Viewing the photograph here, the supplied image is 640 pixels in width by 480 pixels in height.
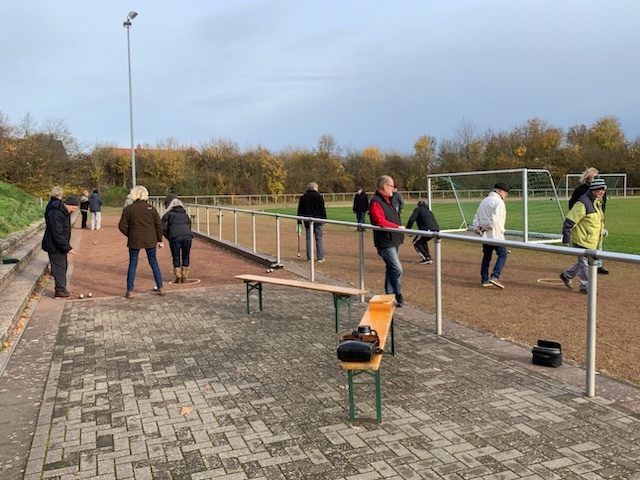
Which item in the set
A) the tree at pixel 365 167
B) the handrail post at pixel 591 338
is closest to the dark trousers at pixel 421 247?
the handrail post at pixel 591 338

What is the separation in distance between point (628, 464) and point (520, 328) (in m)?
3.17

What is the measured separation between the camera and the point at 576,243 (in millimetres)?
8531

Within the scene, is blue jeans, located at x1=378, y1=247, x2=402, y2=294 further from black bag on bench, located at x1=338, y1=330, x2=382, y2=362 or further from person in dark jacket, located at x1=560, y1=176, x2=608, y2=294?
black bag on bench, located at x1=338, y1=330, x2=382, y2=362

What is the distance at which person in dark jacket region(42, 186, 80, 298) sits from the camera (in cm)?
892

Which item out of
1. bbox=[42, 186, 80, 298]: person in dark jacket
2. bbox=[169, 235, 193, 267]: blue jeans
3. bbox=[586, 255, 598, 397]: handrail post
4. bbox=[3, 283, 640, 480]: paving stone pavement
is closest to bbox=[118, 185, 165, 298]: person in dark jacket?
bbox=[42, 186, 80, 298]: person in dark jacket

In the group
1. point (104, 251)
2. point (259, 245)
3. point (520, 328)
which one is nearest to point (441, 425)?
point (520, 328)

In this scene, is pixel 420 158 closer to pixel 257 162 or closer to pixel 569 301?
pixel 257 162

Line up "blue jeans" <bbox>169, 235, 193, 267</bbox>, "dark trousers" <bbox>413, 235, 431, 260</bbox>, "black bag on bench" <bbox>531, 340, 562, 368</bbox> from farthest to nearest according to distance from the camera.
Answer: "blue jeans" <bbox>169, 235, 193, 267</bbox>
"dark trousers" <bbox>413, 235, 431, 260</bbox>
"black bag on bench" <bbox>531, 340, 562, 368</bbox>

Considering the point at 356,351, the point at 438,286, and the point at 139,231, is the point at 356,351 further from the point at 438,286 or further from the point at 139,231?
the point at 139,231

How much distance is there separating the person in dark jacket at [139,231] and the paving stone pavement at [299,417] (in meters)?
2.62

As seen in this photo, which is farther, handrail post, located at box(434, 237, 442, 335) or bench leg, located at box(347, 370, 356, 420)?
handrail post, located at box(434, 237, 442, 335)

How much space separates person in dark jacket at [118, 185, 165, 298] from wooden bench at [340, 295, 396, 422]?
188 inches

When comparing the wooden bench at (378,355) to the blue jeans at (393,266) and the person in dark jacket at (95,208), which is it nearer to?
the blue jeans at (393,266)

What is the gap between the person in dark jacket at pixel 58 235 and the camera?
8.92 meters
